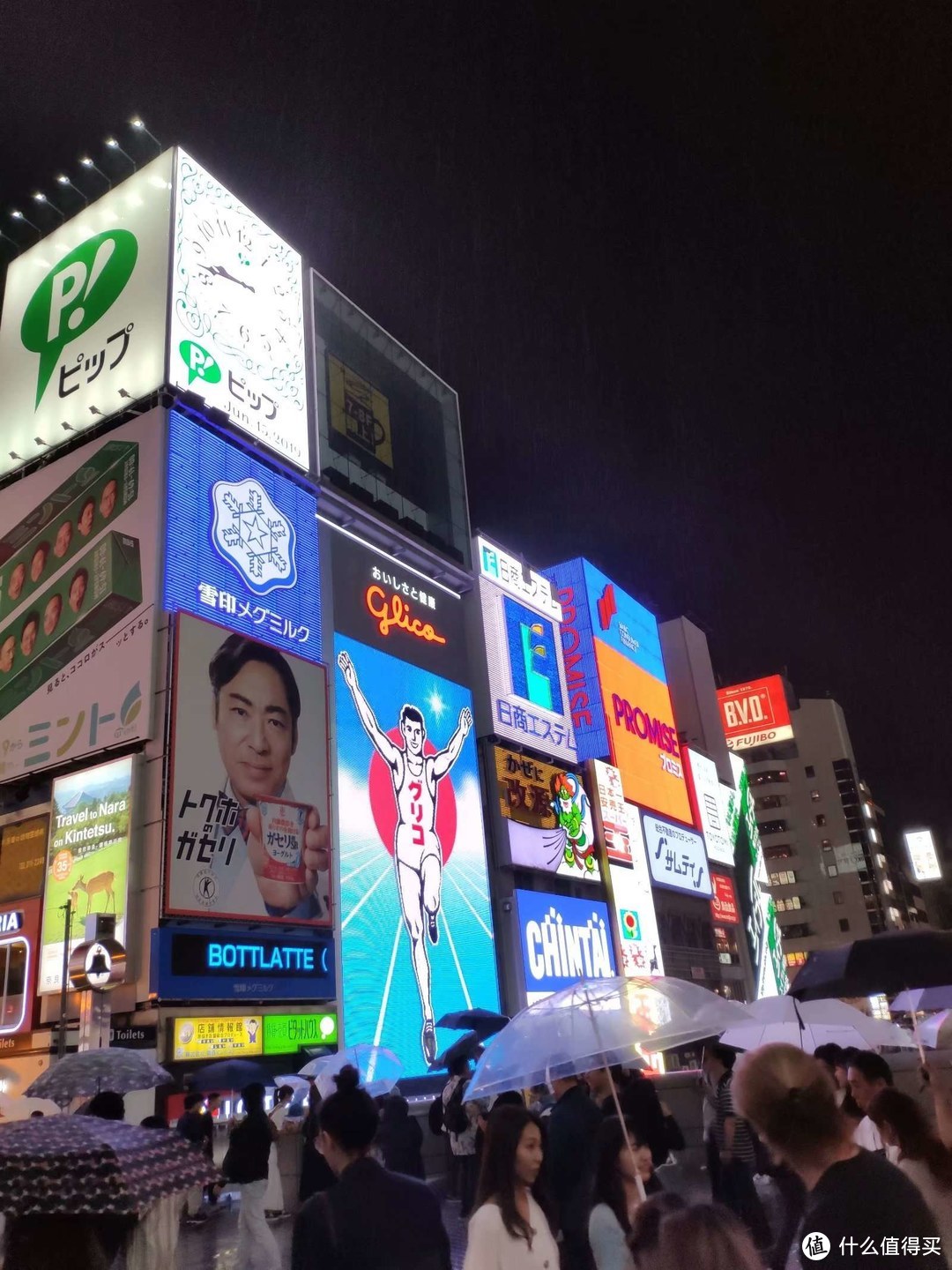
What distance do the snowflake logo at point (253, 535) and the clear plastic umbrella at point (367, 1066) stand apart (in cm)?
1049

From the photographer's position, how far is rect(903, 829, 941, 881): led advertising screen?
59.3 metres

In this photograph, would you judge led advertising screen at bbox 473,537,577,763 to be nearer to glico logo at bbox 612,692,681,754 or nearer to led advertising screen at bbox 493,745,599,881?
led advertising screen at bbox 493,745,599,881

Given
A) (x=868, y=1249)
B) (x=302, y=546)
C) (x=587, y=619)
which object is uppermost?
(x=587, y=619)

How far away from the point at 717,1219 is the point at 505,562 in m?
30.8

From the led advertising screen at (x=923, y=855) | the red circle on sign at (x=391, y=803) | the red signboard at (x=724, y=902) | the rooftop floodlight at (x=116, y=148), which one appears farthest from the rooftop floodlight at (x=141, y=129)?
the led advertising screen at (x=923, y=855)

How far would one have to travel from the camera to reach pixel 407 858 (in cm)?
2352

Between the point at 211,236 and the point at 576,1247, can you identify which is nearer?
the point at 576,1247

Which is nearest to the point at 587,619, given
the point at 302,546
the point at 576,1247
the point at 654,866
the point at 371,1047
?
the point at 654,866

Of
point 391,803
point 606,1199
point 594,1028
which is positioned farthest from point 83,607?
point 606,1199

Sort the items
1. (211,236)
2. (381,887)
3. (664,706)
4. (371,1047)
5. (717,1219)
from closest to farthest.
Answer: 1. (717,1219)
2. (371,1047)
3. (381,887)
4. (211,236)
5. (664,706)

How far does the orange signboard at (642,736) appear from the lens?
3619cm

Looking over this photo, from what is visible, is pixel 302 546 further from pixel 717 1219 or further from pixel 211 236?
pixel 717 1219

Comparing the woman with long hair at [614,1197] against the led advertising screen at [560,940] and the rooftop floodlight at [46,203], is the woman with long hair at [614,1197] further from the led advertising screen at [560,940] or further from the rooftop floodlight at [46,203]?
the rooftop floodlight at [46,203]

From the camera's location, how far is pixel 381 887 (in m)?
22.4
